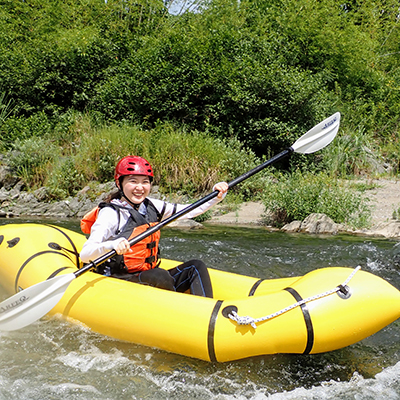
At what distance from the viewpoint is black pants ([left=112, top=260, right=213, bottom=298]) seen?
265 centimetres

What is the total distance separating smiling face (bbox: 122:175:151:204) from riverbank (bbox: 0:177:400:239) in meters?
3.43

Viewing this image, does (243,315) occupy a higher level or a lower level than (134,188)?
lower

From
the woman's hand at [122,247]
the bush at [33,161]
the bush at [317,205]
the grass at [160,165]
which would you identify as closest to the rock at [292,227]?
the bush at [317,205]

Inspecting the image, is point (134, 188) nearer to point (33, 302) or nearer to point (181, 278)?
point (181, 278)

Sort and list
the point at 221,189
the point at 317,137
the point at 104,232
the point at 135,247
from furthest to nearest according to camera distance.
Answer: the point at 317,137
the point at 221,189
the point at 135,247
the point at 104,232

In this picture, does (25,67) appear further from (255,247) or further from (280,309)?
(280,309)

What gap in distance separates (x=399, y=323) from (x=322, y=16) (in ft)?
31.6

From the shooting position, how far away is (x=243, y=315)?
2209 mm

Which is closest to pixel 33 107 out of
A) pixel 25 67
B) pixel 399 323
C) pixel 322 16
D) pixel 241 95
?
pixel 25 67

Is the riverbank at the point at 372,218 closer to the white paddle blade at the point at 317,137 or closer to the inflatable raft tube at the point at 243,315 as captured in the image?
the white paddle blade at the point at 317,137

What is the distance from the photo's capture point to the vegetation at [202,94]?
7.71 m

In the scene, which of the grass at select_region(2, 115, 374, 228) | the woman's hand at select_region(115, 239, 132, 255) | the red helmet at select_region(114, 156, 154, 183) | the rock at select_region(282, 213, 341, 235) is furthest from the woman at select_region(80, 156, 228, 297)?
the grass at select_region(2, 115, 374, 228)

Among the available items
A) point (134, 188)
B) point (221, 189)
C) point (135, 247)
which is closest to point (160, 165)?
point (221, 189)

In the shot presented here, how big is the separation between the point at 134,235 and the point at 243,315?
0.87 metres
